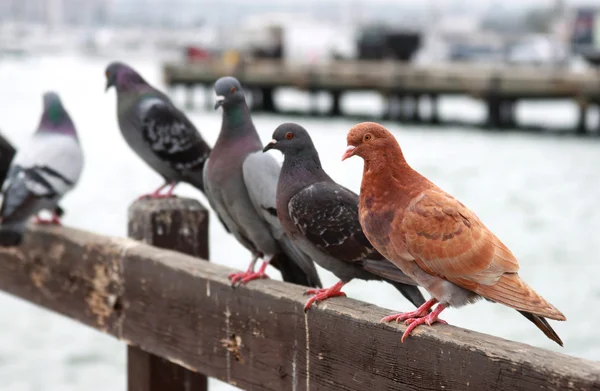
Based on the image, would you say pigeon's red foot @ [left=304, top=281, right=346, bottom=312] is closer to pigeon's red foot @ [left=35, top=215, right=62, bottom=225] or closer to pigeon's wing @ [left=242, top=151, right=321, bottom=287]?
pigeon's wing @ [left=242, top=151, right=321, bottom=287]

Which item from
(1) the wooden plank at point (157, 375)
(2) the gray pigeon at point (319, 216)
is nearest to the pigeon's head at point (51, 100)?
(1) the wooden plank at point (157, 375)

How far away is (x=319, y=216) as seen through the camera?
2.88 meters

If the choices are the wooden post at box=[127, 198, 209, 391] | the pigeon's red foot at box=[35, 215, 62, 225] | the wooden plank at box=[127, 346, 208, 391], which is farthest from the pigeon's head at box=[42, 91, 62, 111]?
the wooden plank at box=[127, 346, 208, 391]

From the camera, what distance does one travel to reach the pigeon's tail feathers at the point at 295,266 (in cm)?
327

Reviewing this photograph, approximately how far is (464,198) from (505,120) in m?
14.9

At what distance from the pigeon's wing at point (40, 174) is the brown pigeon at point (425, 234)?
84.5 inches

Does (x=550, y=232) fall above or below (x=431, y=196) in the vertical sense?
below

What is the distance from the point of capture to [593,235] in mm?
18344

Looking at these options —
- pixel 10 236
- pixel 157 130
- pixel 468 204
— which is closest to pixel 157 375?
pixel 10 236

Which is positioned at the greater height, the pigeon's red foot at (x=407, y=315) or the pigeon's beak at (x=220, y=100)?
the pigeon's beak at (x=220, y=100)

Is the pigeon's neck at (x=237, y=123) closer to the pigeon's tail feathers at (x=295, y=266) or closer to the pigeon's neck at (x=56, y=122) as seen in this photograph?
the pigeon's tail feathers at (x=295, y=266)

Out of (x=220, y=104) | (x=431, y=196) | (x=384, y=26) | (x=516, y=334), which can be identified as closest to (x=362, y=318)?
(x=431, y=196)

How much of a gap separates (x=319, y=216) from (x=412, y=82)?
33364mm

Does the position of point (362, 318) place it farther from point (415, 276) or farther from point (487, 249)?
point (487, 249)
